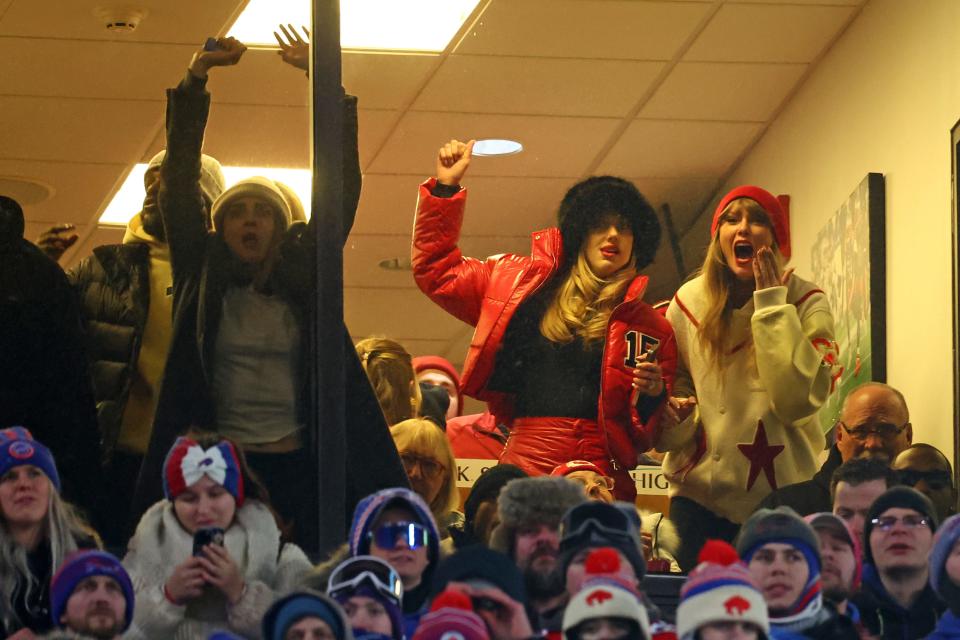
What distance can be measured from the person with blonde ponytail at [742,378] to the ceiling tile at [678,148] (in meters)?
0.16

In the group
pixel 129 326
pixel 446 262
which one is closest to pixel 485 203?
pixel 446 262

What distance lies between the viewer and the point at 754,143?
5.74m

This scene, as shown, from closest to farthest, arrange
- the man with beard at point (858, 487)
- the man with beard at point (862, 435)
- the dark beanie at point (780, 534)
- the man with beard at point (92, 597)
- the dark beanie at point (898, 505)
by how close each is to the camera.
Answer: the man with beard at point (92, 597) < the dark beanie at point (780, 534) < the dark beanie at point (898, 505) < the man with beard at point (858, 487) < the man with beard at point (862, 435)

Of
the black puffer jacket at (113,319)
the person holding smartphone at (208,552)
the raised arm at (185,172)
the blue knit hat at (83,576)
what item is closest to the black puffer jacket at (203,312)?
the raised arm at (185,172)

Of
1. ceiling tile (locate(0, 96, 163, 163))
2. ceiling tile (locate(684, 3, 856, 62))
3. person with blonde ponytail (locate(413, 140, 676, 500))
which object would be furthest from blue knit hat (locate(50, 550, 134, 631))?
ceiling tile (locate(684, 3, 856, 62))

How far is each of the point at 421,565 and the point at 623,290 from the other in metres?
1.04

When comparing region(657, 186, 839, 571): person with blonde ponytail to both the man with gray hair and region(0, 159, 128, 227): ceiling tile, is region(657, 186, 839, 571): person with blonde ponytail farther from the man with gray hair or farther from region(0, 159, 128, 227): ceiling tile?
region(0, 159, 128, 227): ceiling tile

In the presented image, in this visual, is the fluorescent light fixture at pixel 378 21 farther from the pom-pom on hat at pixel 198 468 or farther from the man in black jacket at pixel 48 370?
the pom-pom on hat at pixel 198 468

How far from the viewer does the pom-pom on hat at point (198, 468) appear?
15.4 feet

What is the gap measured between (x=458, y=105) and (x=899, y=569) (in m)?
1.69

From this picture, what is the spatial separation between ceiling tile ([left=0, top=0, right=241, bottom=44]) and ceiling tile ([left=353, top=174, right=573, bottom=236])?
0.66 metres

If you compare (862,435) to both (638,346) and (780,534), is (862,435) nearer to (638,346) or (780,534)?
(638,346)

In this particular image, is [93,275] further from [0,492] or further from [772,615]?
[772,615]

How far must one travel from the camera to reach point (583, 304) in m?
5.42
